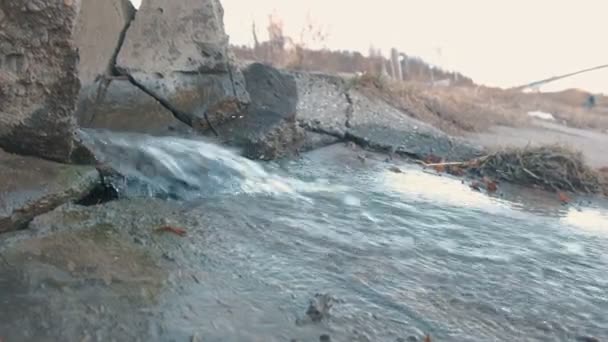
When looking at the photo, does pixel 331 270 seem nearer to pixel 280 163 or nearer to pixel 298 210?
pixel 298 210

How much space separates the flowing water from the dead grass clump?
0.68 m

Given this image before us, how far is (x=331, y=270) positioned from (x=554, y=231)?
2.42 m

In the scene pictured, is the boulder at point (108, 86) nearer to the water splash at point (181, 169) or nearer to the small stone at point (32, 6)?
the water splash at point (181, 169)

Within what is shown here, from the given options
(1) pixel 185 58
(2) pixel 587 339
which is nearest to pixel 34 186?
(2) pixel 587 339

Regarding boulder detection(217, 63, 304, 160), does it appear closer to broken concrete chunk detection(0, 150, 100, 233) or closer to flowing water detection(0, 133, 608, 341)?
flowing water detection(0, 133, 608, 341)

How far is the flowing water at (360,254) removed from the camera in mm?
2688

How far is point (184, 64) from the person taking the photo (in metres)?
6.25

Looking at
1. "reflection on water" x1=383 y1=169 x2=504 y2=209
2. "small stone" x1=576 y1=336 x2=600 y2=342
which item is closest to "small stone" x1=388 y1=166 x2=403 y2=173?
"reflection on water" x1=383 y1=169 x2=504 y2=209

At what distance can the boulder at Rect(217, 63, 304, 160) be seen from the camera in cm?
625

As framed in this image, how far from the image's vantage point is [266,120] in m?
6.50

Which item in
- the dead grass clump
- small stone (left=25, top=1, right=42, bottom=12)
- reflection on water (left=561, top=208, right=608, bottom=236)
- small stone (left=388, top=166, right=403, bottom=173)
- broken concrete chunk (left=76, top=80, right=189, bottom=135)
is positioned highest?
small stone (left=25, top=1, right=42, bottom=12)

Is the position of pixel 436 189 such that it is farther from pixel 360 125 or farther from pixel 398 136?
pixel 360 125

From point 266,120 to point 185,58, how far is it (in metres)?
1.02

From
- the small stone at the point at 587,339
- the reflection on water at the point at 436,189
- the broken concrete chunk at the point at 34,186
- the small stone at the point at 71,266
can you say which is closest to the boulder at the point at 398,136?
the reflection on water at the point at 436,189
